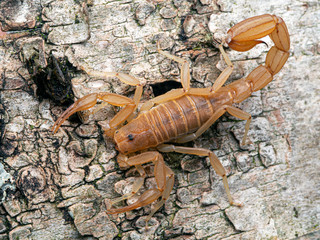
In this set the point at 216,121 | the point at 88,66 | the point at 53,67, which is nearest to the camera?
the point at 53,67

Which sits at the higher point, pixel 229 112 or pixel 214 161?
pixel 229 112

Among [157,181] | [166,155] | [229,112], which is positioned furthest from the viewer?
[166,155]

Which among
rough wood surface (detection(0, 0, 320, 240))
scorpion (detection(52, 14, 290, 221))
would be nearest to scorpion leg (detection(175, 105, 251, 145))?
scorpion (detection(52, 14, 290, 221))

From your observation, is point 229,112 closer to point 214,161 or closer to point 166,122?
point 214,161

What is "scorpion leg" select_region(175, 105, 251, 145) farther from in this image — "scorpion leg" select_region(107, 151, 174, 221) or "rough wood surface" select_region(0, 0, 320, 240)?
"scorpion leg" select_region(107, 151, 174, 221)

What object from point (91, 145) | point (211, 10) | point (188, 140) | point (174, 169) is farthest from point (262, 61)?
point (91, 145)

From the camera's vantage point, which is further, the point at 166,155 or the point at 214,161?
the point at 166,155

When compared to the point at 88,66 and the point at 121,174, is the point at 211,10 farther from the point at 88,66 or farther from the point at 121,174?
the point at 121,174

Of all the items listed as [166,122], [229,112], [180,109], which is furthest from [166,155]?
[229,112]
